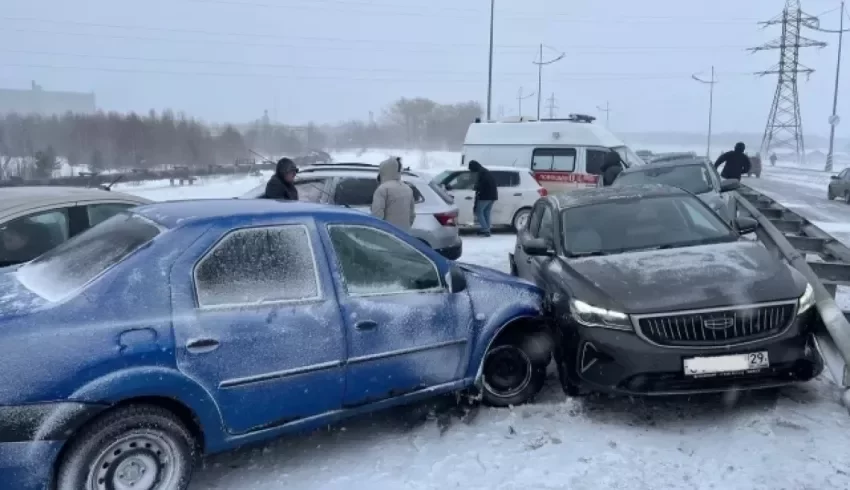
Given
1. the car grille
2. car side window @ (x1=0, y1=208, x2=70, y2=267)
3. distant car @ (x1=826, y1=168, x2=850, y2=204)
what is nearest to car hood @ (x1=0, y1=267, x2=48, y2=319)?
car side window @ (x1=0, y1=208, x2=70, y2=267)

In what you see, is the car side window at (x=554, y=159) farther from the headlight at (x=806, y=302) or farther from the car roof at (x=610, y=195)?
the headlight at (x=806, y=302)

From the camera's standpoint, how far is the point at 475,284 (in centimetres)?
454

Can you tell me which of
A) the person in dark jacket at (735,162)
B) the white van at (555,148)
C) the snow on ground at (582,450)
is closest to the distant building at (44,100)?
the white van at (555,148)

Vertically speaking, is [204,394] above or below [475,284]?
below

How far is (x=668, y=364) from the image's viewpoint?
4.22 m

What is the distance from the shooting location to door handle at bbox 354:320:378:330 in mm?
3845

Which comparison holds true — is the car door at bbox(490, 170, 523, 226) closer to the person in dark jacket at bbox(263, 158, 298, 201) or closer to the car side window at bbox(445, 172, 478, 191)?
the car side window at bbox(445, 172, 478, 191)

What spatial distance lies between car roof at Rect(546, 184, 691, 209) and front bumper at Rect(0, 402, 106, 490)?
447 cm

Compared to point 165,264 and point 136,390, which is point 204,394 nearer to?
point 136,390

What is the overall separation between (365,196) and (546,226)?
3662mm

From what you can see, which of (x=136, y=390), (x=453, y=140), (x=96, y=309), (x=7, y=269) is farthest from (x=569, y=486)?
(x=453, y=140)

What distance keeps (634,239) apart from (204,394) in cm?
376

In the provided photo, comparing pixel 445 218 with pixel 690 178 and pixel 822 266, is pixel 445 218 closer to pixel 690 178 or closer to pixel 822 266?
pixel 690 178

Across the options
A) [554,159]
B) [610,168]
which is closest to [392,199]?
[610,168]
